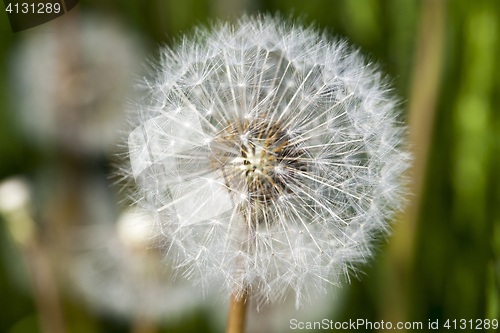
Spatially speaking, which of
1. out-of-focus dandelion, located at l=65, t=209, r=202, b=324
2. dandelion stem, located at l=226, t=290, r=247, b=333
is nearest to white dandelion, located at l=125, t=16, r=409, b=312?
dandelion stem, located at l=226, t=290, r=247, b=333

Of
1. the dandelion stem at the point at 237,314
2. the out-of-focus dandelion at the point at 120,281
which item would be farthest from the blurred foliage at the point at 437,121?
the dandelion stem at the point at 237,314

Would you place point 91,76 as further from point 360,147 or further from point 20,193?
point 360,147

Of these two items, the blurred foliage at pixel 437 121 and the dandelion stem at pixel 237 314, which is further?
A: the blurred foliage at pixel 437 121

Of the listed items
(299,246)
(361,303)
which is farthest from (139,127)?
(361,303)

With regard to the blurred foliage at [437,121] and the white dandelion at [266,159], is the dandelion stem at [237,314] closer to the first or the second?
the white dandelion at [266,159]

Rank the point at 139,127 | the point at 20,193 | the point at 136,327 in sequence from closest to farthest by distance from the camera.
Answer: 1. the point at 139,127
2. the point at 20,193
3. the point at 136,327

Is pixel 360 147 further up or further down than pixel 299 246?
further up

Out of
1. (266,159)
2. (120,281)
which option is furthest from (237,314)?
(120,281)
